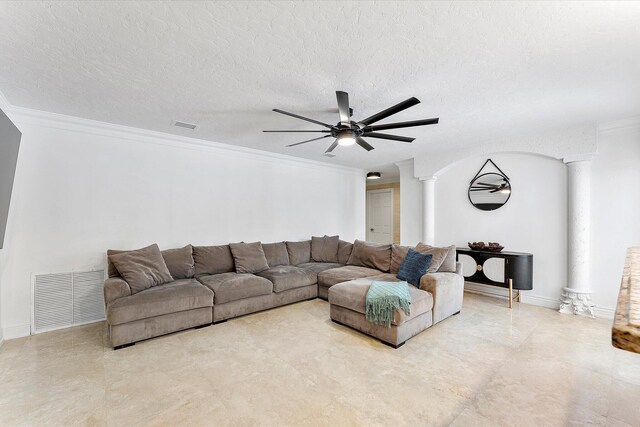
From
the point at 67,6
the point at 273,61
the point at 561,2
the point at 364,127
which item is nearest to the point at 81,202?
the point at 67,6

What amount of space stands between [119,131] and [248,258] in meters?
2.46

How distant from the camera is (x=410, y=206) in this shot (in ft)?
19.3

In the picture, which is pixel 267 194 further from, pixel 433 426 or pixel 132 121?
pixel 433 426

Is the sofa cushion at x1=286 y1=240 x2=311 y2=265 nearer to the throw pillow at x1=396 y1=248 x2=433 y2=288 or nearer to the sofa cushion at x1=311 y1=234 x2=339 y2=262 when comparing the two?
the sofa cushion at x1=311 y1=234 x2=339 y2=262

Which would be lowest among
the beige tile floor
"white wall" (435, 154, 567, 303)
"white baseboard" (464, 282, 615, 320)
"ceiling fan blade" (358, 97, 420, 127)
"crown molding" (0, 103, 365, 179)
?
the beige tile floor

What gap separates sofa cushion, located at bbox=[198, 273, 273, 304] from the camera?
3398 millimetres

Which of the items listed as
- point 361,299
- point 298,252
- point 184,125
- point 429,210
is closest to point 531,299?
point 429,210

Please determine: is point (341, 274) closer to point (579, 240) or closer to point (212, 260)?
point (212, 260)

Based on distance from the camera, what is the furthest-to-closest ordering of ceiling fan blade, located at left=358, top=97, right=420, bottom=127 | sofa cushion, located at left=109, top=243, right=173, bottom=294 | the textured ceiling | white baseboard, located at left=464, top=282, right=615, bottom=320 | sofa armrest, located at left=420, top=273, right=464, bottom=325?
1. white baseboard, located at left=464, top=282, right=615, bottom=320
2. sofa armrest, located at left=420, top=273, right=464, bottom=325
3. sofa cushion, located at left=109, top=243, right=173, bottom=294
4. ceiling fan blade, located at left=358, top=97, right=420, bottom=127
5. the textured ceiling

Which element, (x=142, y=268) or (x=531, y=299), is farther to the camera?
(x=531, y=299)

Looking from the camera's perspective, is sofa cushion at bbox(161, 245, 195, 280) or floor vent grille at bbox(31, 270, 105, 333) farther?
sofa cushion at bbox(161, 245, 195, 280)

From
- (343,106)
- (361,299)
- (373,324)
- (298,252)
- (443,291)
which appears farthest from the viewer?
(298,252)

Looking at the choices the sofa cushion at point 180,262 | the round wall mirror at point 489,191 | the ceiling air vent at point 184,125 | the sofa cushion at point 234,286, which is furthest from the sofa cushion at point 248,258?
the round wall mirror at point 489,191

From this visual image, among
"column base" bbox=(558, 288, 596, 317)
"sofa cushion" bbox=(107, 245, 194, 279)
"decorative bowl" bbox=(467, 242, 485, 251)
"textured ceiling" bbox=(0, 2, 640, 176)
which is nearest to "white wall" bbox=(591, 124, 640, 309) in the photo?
"column base" bbox=(558, 288, 596, 317)
